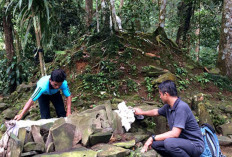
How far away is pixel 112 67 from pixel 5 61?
4.83 m

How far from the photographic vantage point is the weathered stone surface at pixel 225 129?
4.40m

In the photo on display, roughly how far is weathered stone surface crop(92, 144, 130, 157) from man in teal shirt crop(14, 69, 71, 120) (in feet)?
3.66

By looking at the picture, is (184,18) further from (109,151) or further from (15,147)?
(15,147)

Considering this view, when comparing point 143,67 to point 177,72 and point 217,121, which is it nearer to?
point 177,72

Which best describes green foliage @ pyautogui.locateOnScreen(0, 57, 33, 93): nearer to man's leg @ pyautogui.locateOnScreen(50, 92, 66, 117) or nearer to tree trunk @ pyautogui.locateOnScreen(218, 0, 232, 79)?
man's leg @ pyautogui.locateOnScreen(50, 92, 66, 117)

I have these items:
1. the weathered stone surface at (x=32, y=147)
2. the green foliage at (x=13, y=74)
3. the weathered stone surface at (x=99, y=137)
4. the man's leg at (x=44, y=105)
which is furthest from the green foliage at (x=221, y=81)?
the green foliage at (x=13, y=74)

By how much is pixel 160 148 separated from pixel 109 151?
69 cm

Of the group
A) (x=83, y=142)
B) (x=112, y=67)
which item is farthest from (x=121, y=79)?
(x=83, y=142)

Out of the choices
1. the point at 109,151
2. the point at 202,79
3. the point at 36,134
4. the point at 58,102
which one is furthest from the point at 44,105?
the point at 202,79

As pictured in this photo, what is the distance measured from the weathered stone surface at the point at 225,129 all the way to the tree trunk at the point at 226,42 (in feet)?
10.3

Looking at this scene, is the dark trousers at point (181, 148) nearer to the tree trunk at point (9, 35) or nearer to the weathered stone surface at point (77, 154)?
the weathered stone surface at point (77, 154)

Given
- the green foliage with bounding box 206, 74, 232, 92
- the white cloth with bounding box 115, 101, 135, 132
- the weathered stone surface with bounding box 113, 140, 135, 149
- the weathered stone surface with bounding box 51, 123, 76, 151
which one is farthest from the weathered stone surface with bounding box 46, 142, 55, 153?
the green foliage with bounding box 206, 74, 232, 92

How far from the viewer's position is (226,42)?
23.0 ft

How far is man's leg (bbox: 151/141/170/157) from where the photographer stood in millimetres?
2660
